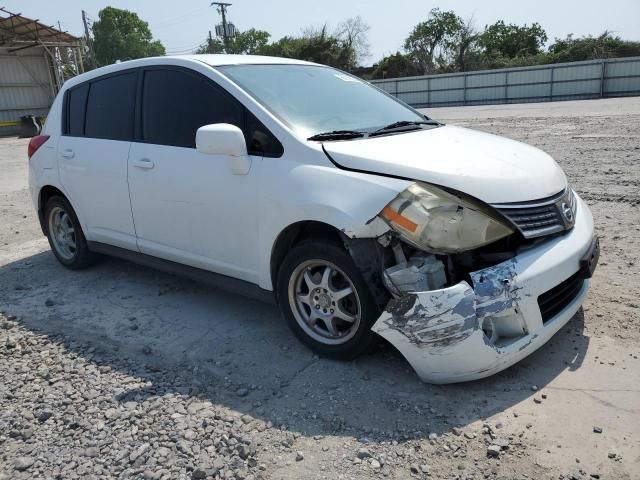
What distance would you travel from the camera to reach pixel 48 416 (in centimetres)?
296

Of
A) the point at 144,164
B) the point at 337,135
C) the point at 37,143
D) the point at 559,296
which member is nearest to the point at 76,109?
the point at 37,143

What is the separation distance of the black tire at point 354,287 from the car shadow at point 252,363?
11cm

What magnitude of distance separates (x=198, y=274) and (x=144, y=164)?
931mm

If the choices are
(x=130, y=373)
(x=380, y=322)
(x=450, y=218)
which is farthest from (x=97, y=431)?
(x=450, y=218)

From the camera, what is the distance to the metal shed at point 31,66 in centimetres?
2809

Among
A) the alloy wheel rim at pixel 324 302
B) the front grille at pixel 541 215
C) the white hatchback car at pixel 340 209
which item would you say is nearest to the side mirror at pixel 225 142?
the white hatchback car at pixel 340 209

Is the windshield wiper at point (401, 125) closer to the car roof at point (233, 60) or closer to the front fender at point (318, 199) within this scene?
the front fender at point (318, 199)

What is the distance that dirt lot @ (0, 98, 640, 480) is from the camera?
2479mm

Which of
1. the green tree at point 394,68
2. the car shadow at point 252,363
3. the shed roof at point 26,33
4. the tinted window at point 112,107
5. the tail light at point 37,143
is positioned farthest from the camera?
the green tree at point 394,68

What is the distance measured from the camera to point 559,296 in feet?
10.2

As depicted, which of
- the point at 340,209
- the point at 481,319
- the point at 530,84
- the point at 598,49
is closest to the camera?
the point at 481,319

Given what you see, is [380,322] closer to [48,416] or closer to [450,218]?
[450,218]

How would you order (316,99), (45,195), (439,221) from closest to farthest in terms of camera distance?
(439,221) < (316,99) < (45,195)

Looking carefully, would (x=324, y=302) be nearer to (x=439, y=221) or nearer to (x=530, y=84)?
(x=439, y=221)
